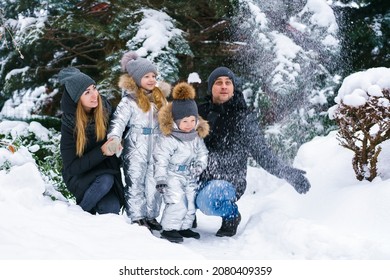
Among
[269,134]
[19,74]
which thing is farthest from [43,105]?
[269,134]

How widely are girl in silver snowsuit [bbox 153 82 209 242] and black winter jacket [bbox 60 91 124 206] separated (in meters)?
0.47

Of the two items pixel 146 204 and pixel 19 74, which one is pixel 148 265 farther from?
pixel 19 74

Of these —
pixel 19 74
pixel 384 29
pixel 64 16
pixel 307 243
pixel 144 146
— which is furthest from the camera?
pixel 19 74

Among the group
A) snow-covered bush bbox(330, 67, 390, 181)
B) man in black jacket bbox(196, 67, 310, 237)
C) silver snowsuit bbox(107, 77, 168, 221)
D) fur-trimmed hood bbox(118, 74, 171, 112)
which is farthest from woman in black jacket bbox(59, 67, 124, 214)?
snow-covered bush bbox(330, 67, 390, 181)

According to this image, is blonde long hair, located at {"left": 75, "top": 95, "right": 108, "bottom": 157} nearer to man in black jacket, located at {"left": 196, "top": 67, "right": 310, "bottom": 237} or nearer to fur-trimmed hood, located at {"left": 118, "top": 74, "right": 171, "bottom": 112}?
fur-trimmed hood, located at {"left": 118, "top": 74, "right": 171, "bottom": 112}

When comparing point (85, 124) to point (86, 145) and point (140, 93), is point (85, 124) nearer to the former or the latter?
point (86, 145)

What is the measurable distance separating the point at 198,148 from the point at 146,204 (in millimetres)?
682

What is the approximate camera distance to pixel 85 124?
155 inches

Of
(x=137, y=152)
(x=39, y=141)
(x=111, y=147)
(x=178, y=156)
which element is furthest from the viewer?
(x=39, y=141)

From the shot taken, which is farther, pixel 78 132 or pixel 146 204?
pixel 146 204

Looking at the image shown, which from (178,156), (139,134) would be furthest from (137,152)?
(178,156)

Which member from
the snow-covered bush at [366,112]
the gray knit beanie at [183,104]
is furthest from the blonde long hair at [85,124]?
the snow-covered bush at [366,112]

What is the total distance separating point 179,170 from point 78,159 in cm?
82

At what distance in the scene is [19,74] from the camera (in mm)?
9117
